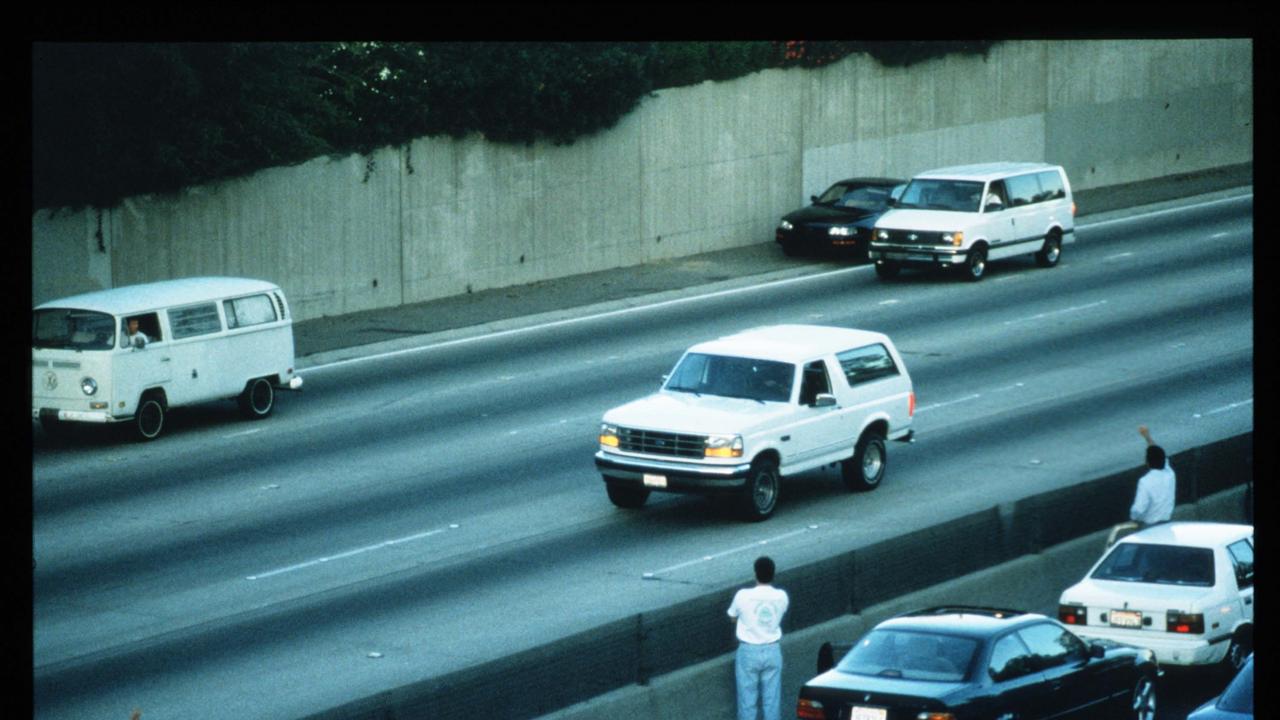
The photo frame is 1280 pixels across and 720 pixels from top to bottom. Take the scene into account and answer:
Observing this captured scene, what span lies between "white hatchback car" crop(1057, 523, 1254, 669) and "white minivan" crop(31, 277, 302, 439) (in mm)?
13216

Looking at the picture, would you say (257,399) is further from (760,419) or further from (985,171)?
(985,171)

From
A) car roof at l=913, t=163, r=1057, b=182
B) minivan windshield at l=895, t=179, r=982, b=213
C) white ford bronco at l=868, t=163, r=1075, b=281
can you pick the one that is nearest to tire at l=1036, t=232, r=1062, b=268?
white ford bronco at l=868, t=163, r=1075, b=281

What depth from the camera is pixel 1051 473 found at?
76.2ft

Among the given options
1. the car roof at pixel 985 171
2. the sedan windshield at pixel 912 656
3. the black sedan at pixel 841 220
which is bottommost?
the sedan windshield at pixel 912 656

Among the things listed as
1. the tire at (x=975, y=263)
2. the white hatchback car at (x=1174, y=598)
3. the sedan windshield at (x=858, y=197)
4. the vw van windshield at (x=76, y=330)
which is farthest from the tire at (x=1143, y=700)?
the sedan windshield at (x=858, y=197)

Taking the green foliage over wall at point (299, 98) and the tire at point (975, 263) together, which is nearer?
the green foliage over wall at point (299, 98)

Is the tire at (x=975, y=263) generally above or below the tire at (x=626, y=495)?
above

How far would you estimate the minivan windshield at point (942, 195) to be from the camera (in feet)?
118

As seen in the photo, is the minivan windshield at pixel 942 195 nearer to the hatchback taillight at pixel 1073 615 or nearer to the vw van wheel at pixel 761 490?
the vw van wheel at pixel 761 490

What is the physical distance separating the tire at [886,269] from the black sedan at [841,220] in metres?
1.66

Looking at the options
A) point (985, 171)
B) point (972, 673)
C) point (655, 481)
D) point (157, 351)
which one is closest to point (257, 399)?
point (157, 351)

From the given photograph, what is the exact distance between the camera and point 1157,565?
1630cm

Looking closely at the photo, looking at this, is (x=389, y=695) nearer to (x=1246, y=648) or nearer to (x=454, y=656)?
(x=454, y=656)

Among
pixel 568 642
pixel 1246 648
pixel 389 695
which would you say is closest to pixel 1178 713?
pixel 1246 648
